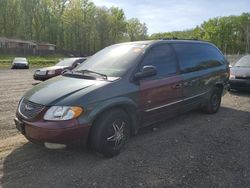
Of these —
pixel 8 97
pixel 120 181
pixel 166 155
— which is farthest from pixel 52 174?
pixel 8 97

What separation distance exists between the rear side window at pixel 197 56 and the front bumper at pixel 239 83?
2726 mm

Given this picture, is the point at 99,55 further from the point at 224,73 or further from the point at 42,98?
the point at 224,73

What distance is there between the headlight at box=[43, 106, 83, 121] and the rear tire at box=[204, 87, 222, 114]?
3940 mm

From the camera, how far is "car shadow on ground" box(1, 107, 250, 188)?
3.65 metres

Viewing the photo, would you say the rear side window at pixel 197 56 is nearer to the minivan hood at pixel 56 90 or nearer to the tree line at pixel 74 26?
the minivan hood at pixel 56 90

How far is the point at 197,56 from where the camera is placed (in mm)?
6387

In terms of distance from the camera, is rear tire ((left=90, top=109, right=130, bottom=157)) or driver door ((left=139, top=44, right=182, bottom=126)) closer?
rear tire ((left=90, top=109, right=130, bottom=157))

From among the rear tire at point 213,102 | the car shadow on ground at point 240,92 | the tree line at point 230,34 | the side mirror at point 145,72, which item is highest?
the tree line at point 230,34

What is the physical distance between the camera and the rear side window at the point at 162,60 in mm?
5079

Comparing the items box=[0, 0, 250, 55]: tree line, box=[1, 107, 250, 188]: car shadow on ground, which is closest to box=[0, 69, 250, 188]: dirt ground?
box=[1, 107, 250, 188]: car shadow on ground

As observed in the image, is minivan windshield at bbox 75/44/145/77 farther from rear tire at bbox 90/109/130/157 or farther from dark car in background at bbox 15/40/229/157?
rear tire at bbox 90/109/130/157

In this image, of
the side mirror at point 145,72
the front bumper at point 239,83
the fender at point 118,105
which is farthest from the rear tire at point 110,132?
the front bumper at point 239,83

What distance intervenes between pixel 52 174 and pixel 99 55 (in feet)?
8.67

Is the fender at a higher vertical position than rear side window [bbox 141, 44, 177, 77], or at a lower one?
lower
